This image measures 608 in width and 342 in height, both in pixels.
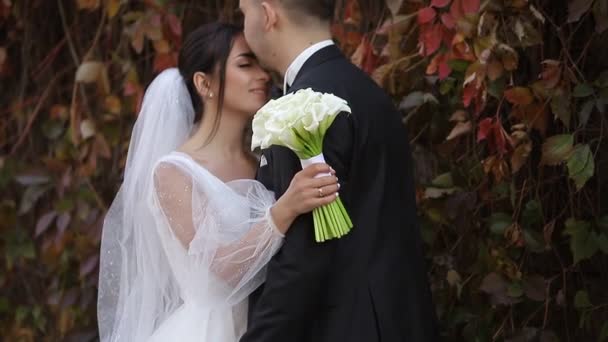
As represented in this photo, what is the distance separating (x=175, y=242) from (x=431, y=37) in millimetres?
948

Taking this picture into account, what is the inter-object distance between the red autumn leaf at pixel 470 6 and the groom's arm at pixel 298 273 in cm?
72

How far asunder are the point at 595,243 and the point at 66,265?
2.39 m

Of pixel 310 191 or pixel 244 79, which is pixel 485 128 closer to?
pixel 244 79

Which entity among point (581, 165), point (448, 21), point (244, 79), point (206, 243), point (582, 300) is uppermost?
point (448, 21)

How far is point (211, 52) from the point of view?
307cm

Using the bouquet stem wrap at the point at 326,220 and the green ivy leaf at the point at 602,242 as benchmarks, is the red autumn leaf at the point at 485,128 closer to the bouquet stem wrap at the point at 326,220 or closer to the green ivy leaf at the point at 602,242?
the green ivy leaf at the point at 602,242

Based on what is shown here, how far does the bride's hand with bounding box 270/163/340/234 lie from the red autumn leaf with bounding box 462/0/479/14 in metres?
0.85

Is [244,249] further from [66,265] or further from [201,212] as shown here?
[66,265]

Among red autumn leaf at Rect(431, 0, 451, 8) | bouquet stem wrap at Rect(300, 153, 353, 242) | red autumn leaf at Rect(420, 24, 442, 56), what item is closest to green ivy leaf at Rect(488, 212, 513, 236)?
red autumn leaf at Rect(420, 24, 442, 56)

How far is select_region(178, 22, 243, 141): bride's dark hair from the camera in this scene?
3059 mm

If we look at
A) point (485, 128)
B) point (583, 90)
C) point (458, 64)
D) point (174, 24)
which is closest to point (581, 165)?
point (583, 90)

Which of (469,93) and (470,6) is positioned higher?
(470,6)

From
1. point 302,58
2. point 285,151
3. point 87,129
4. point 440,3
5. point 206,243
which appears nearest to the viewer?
point 285,151

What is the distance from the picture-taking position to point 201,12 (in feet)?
13.7
